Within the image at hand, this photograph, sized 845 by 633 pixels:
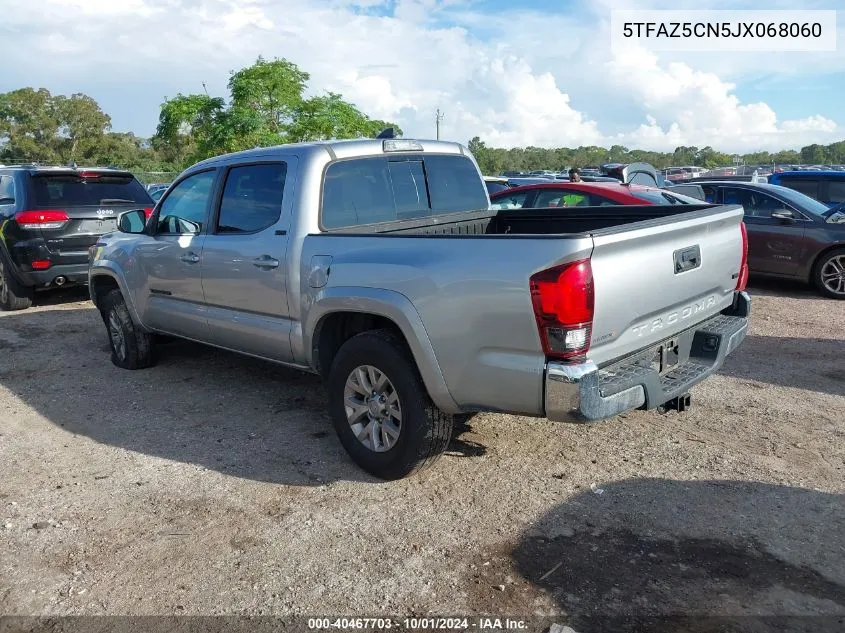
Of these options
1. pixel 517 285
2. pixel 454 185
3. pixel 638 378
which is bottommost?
pixel 638 378

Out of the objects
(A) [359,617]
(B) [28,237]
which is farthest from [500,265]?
(B) [28,237]

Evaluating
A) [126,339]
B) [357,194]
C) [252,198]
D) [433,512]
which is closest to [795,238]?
[357,194]

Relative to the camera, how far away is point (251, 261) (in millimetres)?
4508

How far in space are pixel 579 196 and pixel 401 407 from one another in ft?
19.1

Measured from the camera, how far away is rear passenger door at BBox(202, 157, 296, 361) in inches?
171

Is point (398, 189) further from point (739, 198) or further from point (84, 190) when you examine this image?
point (739, 198)

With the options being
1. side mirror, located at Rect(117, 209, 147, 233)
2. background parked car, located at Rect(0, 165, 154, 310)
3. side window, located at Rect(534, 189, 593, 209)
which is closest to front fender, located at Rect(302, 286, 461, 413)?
side mirror, located at Rect(117, 209, 147, 233)

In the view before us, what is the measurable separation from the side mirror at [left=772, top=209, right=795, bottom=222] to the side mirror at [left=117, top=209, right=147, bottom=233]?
8116mm

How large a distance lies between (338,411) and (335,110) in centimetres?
1373

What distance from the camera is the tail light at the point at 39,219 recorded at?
8461mm

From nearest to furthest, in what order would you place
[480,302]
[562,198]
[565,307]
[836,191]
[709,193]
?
[565,307]
[480,302]
[562,198]
[709,193]
[836,191]

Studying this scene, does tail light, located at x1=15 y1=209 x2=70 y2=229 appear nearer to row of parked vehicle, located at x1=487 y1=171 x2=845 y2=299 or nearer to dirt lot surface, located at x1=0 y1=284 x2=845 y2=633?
dirt lot surface, located at x1=0 y1=284 x2=845 y2=633

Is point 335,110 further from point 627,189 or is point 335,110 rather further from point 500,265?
point 500,265

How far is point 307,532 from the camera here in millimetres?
3455
